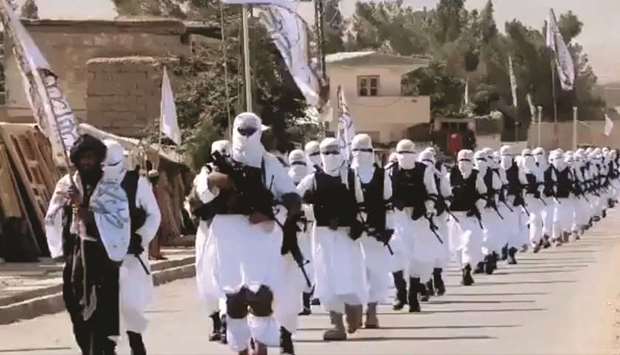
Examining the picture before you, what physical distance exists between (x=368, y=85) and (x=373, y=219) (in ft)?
207

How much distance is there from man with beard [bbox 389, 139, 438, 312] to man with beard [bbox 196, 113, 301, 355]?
601 cm

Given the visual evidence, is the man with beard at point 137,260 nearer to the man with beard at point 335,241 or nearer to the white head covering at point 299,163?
the man with beard at point 335,241

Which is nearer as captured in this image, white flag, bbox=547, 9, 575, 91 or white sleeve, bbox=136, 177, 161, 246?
white sleeve, bbox=136, 177, 161, 246

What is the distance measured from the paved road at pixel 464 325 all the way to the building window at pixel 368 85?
54.4 m

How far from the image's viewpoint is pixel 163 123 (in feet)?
101

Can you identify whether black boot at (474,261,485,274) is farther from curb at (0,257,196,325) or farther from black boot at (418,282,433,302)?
curb at (0,257,196,325)

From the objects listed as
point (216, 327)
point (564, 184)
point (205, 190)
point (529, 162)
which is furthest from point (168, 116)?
point (205, 190)

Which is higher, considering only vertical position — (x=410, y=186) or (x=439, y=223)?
(x=410, y=186)

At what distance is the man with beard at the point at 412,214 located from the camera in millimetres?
17828

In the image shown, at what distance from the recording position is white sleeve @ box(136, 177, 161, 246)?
11797 mm

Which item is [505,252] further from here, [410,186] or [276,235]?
[276,235]

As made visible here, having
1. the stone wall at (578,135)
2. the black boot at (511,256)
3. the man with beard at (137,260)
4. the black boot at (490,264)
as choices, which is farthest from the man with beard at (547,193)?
the stone wall at (578,135)

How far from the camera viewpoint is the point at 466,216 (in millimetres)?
22828

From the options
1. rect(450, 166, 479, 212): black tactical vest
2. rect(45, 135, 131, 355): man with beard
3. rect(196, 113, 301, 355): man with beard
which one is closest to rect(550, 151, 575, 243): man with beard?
rect(450, 166, 479, 212): black tactical vest
